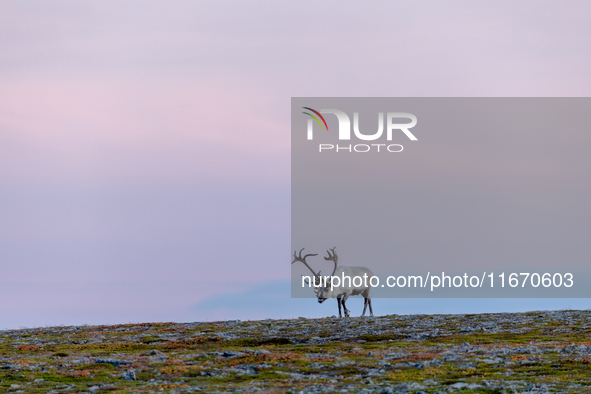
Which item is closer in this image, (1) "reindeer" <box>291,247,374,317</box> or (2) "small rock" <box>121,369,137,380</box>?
(2) "small rock" <box>121,369,137,380</box>

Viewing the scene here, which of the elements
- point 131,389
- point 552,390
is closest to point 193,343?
point 131,389

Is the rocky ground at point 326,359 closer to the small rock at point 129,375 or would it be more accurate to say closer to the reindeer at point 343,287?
the small rock at point 129,375

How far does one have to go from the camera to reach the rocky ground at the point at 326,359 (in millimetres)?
22766

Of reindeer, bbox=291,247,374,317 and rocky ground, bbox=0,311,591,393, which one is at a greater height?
reindeer, bbox=291,247,374,317

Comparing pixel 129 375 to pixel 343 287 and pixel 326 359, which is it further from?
pixel 343 287

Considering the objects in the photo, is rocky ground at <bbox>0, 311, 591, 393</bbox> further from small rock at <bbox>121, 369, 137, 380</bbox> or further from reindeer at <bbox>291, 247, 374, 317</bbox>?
reindeer at <bbox>291, 247, 374, 317</bbox>

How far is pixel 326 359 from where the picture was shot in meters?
28.6

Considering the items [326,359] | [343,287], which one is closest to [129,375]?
[326,359]

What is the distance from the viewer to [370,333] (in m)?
40.7

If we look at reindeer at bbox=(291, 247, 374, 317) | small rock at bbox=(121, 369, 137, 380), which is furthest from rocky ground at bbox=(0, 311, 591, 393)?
reindeer at bbox=(291, 247, 374, 317)

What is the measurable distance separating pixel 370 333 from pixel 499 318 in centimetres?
1246

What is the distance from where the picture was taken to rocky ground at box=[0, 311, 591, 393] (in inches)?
896

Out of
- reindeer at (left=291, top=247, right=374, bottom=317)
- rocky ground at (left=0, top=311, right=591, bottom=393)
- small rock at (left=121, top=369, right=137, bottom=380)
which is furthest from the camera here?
reindeer at (left=291, top=247, right=374, bottom=317)

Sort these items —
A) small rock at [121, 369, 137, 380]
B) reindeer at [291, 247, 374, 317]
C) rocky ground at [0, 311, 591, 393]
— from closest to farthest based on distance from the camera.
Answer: rocky ground at [0, 311, 591, 393], small rock at [121, 369, 137, 380], reindeer at [291, 247, 374, 317]
